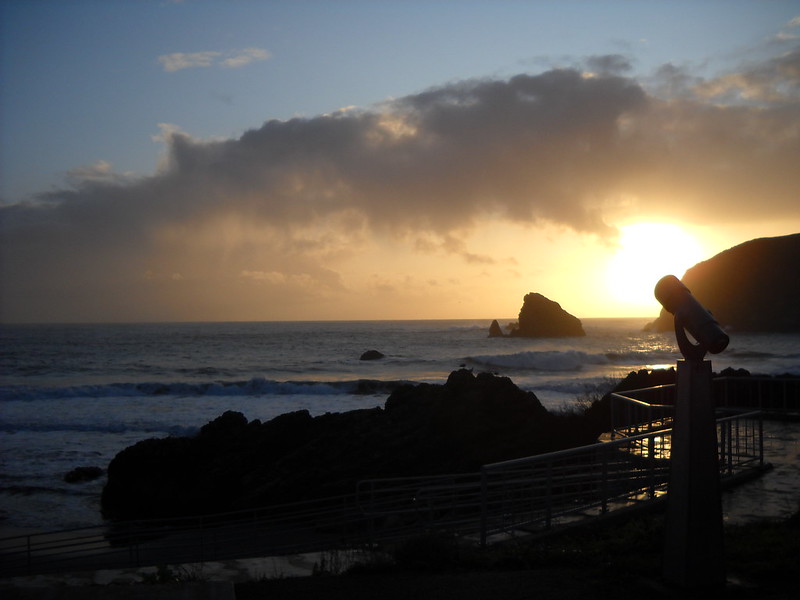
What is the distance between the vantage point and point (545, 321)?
121500mm

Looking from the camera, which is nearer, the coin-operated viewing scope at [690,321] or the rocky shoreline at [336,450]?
the coin-operated viewing scope at [690,321]

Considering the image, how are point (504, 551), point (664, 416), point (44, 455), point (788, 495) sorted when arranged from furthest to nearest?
point (44, 455) < point (664, 416) < point (788, 495) < point (504, 551)

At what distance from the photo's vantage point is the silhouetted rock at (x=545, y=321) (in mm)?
120438

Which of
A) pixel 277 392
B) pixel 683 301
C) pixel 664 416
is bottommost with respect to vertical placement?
pixel 277 392

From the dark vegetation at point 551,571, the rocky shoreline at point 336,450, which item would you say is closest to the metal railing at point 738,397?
the rocky shoreline at point 336,450

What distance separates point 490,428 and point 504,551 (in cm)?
1157

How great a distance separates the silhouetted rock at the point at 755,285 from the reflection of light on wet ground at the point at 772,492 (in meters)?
110

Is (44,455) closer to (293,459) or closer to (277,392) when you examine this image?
(293,459)

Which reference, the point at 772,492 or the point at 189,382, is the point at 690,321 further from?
the point at 189,382

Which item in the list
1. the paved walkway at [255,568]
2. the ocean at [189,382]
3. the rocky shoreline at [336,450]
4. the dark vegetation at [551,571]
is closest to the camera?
the dark vegetation at [551,571]

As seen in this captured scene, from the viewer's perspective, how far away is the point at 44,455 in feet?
81.7

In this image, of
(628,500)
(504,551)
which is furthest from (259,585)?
(628,500)

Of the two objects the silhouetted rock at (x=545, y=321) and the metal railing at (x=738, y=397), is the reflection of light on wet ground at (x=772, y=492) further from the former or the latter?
the silhouetted rock at (x=545, y=321)

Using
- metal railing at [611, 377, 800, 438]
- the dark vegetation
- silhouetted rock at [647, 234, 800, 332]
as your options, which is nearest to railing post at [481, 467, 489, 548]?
the dark vegetation
